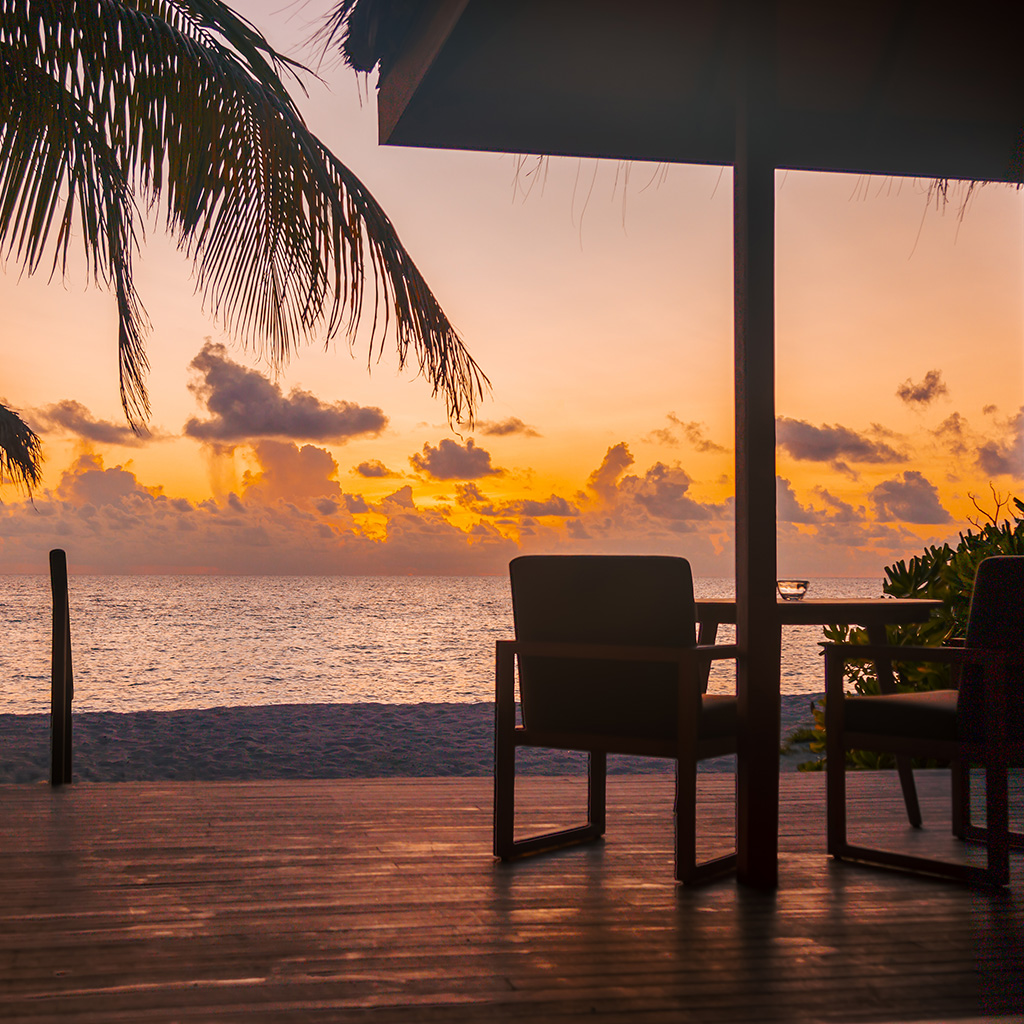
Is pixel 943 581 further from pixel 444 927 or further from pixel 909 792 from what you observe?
pixel 444 927

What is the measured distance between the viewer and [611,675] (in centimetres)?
274

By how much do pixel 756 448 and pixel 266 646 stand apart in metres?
27.8

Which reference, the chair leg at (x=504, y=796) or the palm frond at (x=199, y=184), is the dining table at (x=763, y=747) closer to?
the chair leg at (x=504, y=796)

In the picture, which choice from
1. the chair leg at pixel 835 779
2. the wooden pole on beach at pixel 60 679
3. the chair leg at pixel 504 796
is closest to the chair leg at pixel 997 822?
the chair leg at pixel 835 779

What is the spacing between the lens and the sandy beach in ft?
30.2

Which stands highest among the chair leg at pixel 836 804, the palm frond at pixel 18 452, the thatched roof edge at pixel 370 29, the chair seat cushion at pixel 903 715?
the thatched roof edge at pixel 370 29

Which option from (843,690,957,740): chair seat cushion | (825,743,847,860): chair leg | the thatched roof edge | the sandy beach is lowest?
the sandy beach

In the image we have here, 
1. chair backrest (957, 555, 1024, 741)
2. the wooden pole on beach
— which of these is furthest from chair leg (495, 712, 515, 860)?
the wooden pole on beach

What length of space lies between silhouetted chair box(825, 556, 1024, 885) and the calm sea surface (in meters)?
11.9

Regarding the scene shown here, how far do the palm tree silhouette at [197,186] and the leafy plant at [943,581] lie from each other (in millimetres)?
2850

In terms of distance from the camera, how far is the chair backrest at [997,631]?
2.63m

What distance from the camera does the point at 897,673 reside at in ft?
17.6

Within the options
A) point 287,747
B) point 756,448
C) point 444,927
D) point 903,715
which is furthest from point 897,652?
point 287,747

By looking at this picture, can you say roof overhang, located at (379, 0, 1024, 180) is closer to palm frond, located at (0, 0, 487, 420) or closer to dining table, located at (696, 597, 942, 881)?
palm frond, located at (0, 0, 487, 420)
